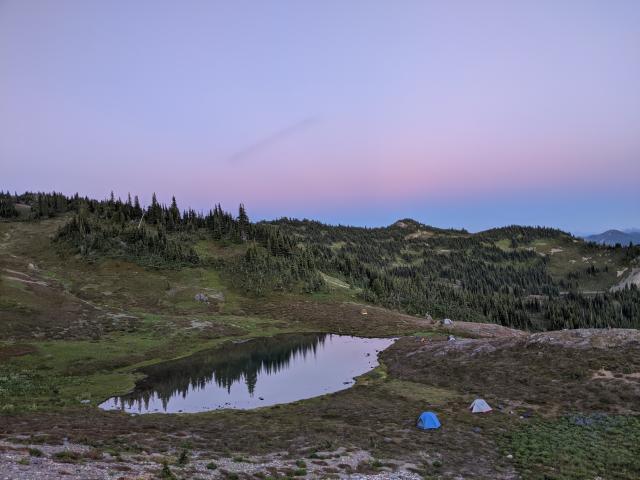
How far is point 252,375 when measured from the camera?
6044 cm

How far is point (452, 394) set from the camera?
48156 millimetres

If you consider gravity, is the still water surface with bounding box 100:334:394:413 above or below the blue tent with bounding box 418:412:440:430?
below

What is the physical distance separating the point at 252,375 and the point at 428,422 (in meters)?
31.6

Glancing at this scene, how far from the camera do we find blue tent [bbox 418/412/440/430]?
119 feet

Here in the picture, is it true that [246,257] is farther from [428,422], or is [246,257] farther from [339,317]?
[428,422]

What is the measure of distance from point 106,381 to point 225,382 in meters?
16.0

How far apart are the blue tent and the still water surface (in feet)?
56.8

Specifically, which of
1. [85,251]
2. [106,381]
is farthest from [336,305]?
[85,251]

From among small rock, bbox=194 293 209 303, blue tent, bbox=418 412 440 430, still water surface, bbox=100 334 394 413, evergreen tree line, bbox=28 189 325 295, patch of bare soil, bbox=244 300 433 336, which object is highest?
evergreen tree line, bbox=28 189 325 295

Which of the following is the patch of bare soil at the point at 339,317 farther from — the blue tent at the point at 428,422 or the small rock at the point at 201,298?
the blue tent at the point at 428,422

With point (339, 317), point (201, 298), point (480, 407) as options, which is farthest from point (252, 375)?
point (201, 298)

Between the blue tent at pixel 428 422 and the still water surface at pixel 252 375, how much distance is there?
17.3m

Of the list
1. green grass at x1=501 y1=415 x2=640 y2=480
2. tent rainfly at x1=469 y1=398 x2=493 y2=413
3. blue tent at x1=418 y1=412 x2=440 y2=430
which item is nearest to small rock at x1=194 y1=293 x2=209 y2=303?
tent rainfly at x1=469 y1=398 x2=493 y2=413

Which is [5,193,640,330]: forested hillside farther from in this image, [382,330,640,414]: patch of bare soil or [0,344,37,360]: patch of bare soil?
[382,330,640,414]: patch of bare soil
